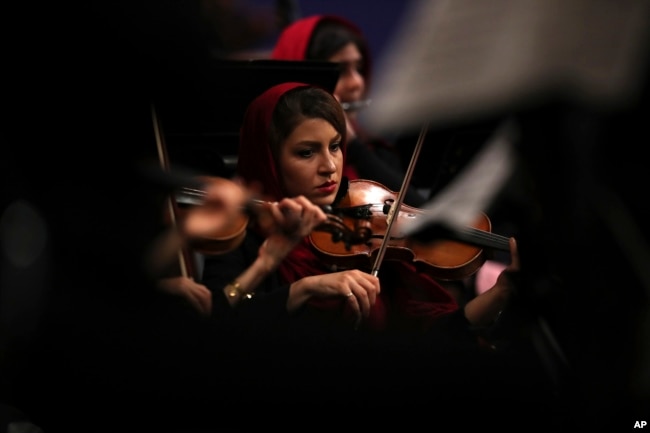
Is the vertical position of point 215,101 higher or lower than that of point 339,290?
higher

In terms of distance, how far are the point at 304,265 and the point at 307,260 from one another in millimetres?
11

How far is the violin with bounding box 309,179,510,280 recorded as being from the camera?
4.02 ft

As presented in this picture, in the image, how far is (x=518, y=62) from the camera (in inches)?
29.8

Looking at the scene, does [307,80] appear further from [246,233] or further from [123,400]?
[123,400]

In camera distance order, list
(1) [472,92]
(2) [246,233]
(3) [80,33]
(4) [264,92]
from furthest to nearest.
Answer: (4) [264,92], (2) [246,233], (3) [80,33], (1) [472,92]

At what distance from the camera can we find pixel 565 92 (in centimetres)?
79

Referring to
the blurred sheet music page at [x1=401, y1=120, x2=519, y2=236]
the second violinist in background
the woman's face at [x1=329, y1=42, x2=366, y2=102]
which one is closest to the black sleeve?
the blurred sheet music page at [x1=401, y1=120, x2=519, y2=236]

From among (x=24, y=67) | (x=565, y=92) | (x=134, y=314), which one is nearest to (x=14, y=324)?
(x=134, y=314)

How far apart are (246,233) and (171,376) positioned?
0.21 m

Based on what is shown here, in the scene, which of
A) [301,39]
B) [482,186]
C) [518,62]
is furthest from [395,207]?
[301,39]

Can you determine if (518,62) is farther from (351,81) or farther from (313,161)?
(351,81)

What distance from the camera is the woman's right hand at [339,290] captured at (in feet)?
3.86

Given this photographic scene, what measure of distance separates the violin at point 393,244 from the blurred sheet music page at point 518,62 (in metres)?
0.42

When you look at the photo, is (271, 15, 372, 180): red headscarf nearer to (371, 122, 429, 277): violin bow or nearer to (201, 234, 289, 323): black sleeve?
(371, 122, 429, 277): violin bow
